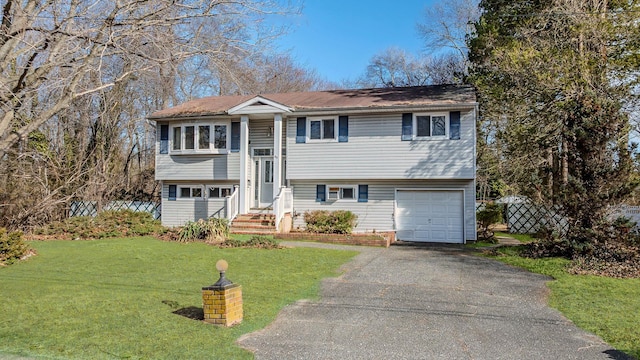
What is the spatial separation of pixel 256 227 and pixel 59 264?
22.5 ft

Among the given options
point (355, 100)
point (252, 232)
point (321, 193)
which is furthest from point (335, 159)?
point (252, 232)

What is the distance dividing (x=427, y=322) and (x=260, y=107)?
12.1 metres

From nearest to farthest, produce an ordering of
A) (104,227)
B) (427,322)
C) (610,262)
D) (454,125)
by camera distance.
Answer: (427,322) → (610,262) → (454,125) → (104,227)

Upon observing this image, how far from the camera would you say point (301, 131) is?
17109 mm

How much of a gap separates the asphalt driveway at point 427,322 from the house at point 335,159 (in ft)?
22.0

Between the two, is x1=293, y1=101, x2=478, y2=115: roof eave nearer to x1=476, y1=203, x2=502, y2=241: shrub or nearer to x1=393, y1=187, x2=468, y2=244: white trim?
x1=393, y1=187, x2=468, y2=244: white trim

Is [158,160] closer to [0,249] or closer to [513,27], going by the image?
[0,249]

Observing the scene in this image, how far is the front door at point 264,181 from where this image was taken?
18016 millimetres

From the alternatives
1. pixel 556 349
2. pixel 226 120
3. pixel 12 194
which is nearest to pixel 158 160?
pixel 226 120

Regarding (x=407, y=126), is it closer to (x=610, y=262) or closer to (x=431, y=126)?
(x=431, y=126)

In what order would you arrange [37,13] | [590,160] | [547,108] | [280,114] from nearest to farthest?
[37,13], [590,160], [547,108], [280,114]

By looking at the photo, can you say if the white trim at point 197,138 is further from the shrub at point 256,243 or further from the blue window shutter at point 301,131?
the shrub at point 256,243

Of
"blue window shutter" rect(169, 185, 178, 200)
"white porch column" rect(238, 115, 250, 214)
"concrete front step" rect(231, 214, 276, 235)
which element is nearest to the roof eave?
"white porch column" rect(238, 115, 250, 214)

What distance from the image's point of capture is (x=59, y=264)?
10227 millimetres
